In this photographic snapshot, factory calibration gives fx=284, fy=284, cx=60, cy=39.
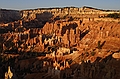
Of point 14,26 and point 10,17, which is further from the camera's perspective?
point 10,17

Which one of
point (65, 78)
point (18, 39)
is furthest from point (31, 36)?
point (65, 78)

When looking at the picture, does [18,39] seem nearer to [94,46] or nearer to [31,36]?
[31,36]

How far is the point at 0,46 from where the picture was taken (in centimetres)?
5844

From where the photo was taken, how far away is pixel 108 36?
177ft

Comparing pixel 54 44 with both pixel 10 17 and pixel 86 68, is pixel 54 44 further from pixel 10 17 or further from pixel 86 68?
pixel 10 17

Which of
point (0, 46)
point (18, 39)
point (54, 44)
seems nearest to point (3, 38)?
point (18, 39)

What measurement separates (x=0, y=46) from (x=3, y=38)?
11931 mm

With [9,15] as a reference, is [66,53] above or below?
below

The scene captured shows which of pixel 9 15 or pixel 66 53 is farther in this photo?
pixel 9 15

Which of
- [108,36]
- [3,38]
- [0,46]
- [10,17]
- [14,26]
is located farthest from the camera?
[10,17]

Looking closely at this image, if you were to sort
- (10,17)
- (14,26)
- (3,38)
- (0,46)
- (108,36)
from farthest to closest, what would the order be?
(10,17) → (14,26) → (3,38) → (0,46) → (108,36)

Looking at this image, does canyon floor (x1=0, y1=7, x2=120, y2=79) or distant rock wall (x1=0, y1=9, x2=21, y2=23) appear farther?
distant rock wall (x1=0, y1=9, x2=21, y2=23)

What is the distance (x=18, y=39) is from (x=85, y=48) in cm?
2147

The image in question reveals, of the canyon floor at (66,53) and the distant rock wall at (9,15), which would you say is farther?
the distant rock wall at (9,15)
